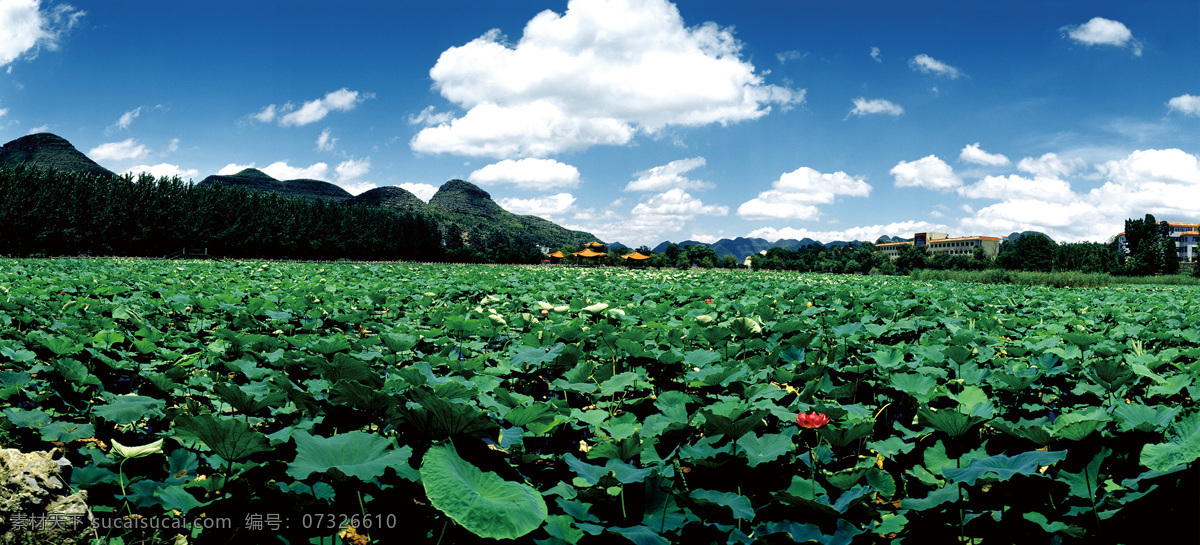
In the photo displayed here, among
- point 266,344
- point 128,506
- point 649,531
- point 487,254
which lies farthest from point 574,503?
point 487,254

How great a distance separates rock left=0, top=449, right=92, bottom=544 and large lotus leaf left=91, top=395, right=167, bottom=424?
0.31 m

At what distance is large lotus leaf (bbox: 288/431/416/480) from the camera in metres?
1.78

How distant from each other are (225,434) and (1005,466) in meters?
2.94

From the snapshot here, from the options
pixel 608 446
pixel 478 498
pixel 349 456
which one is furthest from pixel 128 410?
pixel 608 446

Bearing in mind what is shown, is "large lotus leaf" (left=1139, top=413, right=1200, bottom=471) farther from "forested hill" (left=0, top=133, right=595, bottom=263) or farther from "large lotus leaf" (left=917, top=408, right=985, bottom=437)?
"forested hill" (left=0, top=133, right=595, bottom=263)

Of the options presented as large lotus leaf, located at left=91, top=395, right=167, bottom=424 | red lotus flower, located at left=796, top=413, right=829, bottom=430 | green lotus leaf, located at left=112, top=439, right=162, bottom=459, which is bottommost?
green lotus leaf, located at left=112, top=439, right=162, bottom=459

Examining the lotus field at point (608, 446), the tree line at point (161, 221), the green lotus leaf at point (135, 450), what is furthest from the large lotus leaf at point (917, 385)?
the tree line at point (161, 221)

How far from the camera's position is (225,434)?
1.93m

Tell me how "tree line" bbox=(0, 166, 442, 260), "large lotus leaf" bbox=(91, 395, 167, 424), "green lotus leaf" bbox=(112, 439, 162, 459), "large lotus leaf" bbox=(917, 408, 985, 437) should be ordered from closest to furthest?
"green lotus leaf" bbox=(112, 439, 162, 459) < "large lotus leaf" bbox=(917, 408, 985, 437) < "large lotus leaf" bbox=(91, 395, 167, 424) < "tree line" bbox=(0, 166, 442, 260)

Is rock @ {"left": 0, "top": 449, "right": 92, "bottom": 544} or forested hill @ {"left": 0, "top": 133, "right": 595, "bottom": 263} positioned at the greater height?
forested hill @ {"left": 0, "top": 133, "right": 595, "bottom": 263}

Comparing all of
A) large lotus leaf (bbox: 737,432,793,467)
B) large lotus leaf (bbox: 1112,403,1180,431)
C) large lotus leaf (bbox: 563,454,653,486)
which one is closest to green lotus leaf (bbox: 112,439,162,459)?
large lotus leaf (bbox: 563,454,653,486)

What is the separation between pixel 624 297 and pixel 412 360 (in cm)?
579

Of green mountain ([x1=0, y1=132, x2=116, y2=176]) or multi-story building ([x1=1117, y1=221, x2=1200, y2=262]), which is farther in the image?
green mountain ([x1=0, y1=132, x2=116, y2=176])

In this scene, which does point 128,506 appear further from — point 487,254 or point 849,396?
point 487,254
